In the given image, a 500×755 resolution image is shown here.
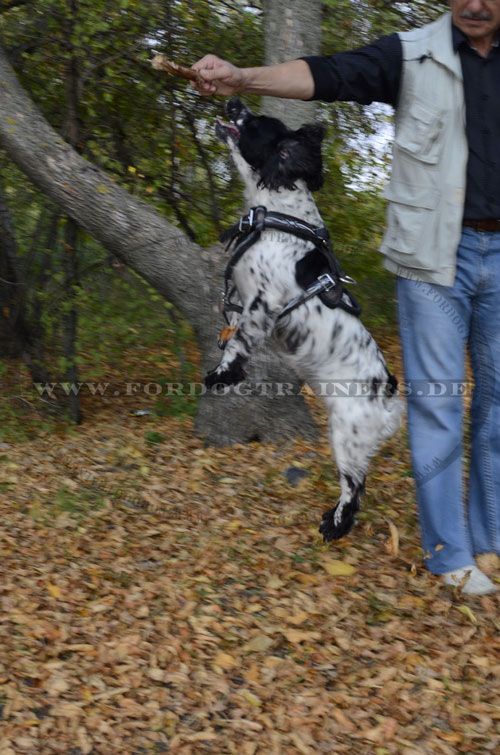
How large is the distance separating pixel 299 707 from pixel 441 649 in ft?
2.37

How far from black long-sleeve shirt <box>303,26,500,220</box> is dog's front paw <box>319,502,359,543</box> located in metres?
1.53

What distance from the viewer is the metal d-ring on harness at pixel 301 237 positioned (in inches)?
140

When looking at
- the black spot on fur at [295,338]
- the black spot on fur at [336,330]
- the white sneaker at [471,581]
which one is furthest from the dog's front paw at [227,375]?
the white sneaker at [471,581]

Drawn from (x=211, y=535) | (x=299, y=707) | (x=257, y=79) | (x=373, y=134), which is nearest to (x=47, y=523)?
(x=211, y=535)

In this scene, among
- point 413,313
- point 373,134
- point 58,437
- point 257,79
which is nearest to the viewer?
point 257,79

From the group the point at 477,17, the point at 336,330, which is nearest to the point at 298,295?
the point at 336,330

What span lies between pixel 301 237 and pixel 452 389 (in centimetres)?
95

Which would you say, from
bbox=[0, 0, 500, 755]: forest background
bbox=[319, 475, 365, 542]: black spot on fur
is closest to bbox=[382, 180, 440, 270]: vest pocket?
bbox=[319, 475, 365, 542]: black spot on fur

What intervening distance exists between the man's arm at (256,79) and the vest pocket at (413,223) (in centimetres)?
56

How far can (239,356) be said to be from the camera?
143 inches

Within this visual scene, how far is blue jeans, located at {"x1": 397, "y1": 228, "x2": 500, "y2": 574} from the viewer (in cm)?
342

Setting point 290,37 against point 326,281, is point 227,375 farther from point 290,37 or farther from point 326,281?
point 290,37

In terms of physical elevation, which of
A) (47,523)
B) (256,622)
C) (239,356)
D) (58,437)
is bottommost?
(58,437)

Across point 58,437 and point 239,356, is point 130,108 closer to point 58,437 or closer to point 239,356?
point 58,437
